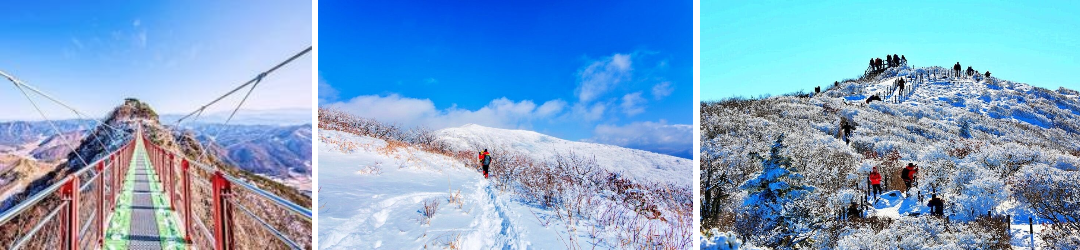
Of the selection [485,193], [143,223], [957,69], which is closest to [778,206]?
[485,193]

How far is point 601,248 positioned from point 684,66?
2.02 m

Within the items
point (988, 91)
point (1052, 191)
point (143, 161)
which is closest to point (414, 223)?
point (143, 161)

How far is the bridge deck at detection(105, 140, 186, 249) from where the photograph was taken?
10.3 ft

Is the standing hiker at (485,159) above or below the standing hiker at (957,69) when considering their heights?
below

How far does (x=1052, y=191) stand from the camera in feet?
22.7

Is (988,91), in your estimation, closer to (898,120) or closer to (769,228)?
(898,120)

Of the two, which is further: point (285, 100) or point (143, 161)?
point (143, 161)

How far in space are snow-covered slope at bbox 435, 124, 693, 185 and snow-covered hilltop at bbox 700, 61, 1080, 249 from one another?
4.72 feet

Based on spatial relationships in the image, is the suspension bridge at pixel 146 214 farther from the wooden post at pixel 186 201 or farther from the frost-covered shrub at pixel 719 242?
the frost-covered shrub at pixel 719 242

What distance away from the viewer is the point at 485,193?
4.09 metres

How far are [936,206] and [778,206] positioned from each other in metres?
2.61

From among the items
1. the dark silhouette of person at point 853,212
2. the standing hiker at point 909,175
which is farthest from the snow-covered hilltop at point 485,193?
the standing hiker at point 909,175

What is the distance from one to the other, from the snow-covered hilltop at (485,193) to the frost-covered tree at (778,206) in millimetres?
1329

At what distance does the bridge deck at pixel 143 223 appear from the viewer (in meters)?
3.15
